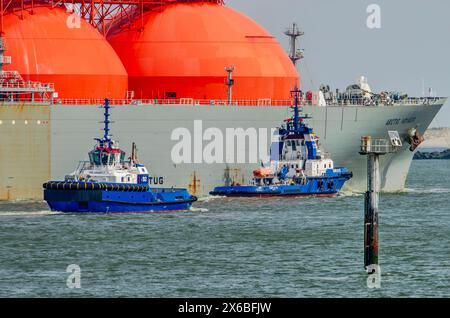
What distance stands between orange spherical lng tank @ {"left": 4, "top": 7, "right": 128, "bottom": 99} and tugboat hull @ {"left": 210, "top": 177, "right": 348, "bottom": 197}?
840 cm

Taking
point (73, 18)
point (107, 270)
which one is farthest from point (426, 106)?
point (107, 270)

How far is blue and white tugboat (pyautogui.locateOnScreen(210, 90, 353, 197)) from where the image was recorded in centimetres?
8275

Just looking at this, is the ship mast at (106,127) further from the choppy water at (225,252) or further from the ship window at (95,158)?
the choppy water at (225,252)

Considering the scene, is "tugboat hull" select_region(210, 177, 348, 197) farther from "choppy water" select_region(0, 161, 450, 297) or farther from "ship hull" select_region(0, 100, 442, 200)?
"choppy water" select_region(0, 161, 450, 297)

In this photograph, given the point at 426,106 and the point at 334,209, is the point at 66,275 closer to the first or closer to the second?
the point at 334,209

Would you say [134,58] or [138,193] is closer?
[138,193]

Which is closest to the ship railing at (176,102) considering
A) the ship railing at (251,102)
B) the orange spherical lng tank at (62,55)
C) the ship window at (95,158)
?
the ship railing at (251,102)

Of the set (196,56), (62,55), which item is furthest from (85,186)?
(196,56)

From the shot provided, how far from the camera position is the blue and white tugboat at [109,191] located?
69750 mm

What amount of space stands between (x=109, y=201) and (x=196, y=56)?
19143mm

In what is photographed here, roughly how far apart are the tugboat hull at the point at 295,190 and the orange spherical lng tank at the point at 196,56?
7.18 meters

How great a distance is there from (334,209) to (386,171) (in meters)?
16.5

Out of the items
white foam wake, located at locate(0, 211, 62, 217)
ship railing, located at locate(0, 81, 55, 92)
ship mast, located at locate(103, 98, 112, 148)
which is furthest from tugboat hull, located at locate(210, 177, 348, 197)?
white foam wake, located at locate(0, 211, 62, 217)

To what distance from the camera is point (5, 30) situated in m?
84.0
